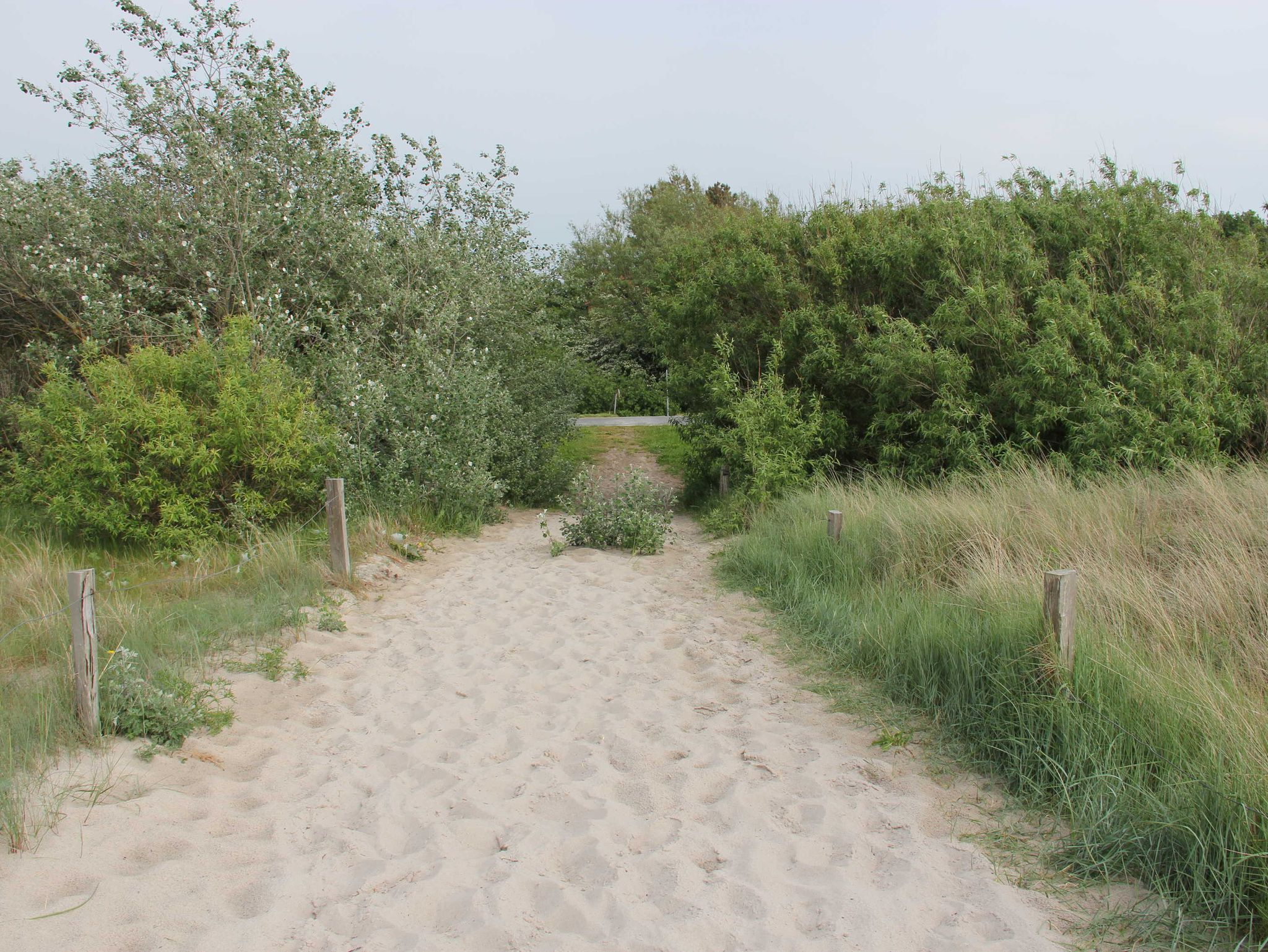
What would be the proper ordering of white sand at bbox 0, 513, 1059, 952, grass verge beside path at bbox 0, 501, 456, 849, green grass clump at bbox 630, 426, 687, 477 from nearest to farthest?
1. white sand at bbox 0, 513, 1059, 952
2. grass verge beside path at bbox 0, 501, 456, 849
3. green grass clump at bbox 630, 426, 687, 477

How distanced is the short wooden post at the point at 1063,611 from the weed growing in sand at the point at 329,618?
4825mm

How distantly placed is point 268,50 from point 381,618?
9.64 meters

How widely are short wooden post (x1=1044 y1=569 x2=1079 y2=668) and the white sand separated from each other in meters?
0.95

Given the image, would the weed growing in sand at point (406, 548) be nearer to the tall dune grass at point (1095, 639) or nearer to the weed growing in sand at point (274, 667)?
the tall dune grass at point (1095, 639)

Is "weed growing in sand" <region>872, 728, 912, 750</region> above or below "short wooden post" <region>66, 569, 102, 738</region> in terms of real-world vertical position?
below

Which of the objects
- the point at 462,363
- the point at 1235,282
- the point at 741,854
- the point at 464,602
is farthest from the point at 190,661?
the point at 1235,282

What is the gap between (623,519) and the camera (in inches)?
385

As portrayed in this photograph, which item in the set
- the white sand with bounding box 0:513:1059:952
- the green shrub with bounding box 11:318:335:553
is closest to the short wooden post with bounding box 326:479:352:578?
the green shrub with bounding box 11:318:335:553

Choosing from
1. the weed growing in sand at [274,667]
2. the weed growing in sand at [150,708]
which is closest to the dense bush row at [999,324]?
the weed growing in sand at [274,667]

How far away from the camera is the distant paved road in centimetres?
2300

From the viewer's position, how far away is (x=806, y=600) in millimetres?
6965

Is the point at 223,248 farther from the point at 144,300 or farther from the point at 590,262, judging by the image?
the point at 590,262

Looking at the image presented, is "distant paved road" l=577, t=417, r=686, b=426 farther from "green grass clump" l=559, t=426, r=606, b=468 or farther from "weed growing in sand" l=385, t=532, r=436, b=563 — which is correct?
"weed growing in sand" l=385, t=532, r=436, b=563

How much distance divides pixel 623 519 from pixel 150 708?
5.86 metres
